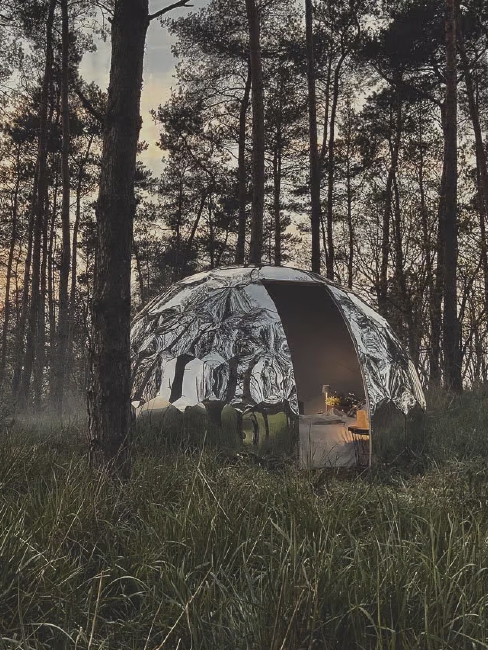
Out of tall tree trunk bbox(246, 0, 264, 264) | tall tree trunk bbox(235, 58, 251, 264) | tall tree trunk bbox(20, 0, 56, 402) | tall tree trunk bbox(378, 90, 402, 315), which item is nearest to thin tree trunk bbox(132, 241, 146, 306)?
tall tree trunk bbox(235, 58, 251, 264)

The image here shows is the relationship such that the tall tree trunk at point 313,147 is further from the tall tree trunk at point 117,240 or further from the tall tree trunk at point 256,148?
the tall tree trunk at point 117,240

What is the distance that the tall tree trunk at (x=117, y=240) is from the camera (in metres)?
5.03

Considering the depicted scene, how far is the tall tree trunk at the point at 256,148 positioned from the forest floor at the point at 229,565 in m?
8.09

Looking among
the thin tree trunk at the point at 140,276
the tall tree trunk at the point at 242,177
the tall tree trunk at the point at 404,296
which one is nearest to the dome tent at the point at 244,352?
the tall tree trunk at the point at 404,296

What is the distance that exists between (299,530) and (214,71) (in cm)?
1816

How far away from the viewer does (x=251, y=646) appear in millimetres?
2215

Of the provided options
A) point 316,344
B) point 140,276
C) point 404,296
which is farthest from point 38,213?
point 140,276

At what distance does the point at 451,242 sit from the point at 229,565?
10876mm

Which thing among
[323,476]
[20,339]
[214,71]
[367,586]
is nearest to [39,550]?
[367,586]

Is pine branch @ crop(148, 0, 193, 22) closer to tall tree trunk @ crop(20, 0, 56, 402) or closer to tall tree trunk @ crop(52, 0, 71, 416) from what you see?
Result: tall tree trunk @ crop(52, 0, 71, 416)

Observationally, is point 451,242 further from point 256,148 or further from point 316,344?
point 256,148

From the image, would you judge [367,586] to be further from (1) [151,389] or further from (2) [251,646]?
(1) [151,389]

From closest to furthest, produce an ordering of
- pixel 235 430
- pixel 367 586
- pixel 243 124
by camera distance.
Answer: pixel 367 586, pixel 235 430, pixel 243 124

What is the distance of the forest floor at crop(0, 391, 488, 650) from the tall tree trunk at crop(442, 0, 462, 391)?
305 inches
